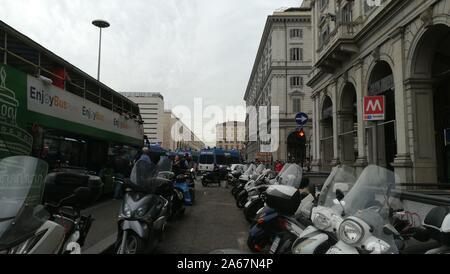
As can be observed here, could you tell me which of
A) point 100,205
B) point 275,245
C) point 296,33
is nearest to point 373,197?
point 275,245

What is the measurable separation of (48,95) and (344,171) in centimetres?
616

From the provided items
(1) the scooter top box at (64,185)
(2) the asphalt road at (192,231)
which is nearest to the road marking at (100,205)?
(2) the asphalt road at (192,231)

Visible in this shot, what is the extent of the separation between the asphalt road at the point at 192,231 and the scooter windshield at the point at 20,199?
2703 millimetres

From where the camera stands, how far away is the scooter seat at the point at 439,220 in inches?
118

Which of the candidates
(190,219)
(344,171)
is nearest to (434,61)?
(190,219)

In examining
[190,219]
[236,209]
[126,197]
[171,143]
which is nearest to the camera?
[126,197]

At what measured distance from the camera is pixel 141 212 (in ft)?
16.5

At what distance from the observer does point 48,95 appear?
7824 millimetres

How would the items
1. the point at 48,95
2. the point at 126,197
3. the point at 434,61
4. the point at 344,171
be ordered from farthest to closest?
1. the point at 434,61
2. the point at 48,95
3. the point at 126,197
4. the point at 344,171

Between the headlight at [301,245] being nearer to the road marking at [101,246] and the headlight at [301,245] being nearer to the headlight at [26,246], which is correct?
the headlight at [26,246]

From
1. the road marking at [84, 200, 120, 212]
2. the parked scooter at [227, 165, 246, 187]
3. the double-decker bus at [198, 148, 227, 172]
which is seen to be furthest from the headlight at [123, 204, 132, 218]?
the double-decker bus at [198, 148, 227, 172]

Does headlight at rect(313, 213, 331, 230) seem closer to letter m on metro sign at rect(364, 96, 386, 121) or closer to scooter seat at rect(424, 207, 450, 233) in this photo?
scooter seat at rect(424, 207, 450, 233)

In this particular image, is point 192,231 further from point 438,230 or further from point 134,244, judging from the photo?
point 438,230
